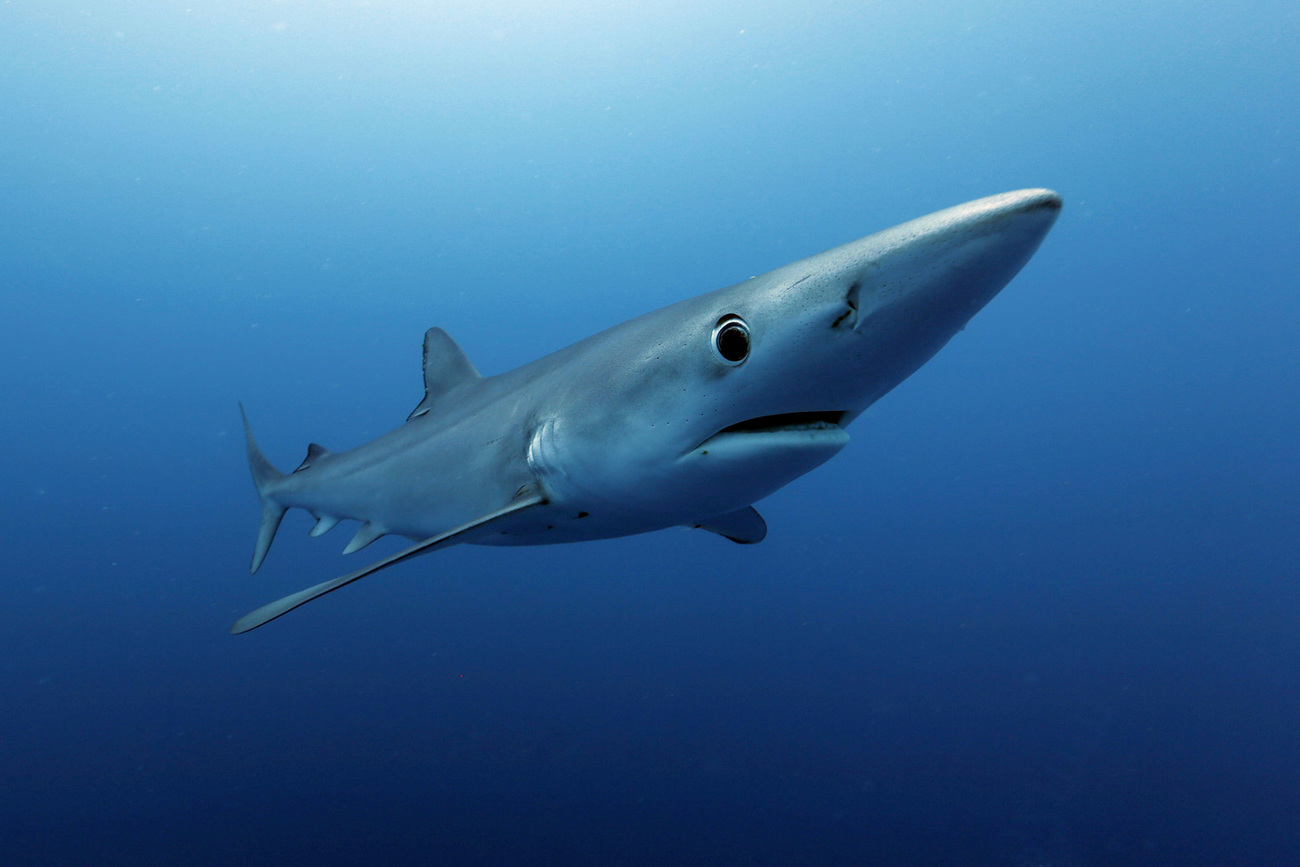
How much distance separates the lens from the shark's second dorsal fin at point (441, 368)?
3.79m

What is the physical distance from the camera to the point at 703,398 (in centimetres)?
169

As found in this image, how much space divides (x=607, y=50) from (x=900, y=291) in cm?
3091

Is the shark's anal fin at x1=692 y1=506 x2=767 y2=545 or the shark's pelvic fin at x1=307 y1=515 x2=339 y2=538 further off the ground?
the shark's pelvic fin at x1=307 y1=515 x2=339 y2=538

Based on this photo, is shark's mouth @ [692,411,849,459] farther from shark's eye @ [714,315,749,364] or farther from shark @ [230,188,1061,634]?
shark's eye @ [714,315,749,364]

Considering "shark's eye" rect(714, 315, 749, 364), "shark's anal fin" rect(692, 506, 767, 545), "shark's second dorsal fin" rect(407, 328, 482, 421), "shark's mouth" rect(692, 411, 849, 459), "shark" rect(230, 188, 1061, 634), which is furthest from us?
"shark's second dorsal fin" rect(407, 328, 482, 421)

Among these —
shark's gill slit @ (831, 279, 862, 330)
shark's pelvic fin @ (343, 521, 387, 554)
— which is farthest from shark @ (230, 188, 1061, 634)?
shark's pelvic fin @ (343, 521, 387, 554)

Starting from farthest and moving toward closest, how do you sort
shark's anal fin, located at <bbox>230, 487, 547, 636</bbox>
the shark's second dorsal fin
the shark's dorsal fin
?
the shark's dorsal fin
the shark's second dorsal fin
shark's anal fin, located at <bbox>230, 487, 547, 636</bbox>

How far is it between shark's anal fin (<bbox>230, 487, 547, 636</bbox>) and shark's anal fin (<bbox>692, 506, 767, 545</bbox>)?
1242 millimetres

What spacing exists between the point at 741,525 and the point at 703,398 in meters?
1.83

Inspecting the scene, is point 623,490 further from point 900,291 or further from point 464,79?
point 464,79

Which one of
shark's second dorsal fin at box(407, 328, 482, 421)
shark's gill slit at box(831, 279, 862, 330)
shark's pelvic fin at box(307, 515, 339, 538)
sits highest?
shark's second dorsal fin at box(407, 328, 482, 421)

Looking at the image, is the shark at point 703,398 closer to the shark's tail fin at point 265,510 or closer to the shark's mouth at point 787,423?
the shark's mouth at point 787,423

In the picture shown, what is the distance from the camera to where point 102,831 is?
6.86m

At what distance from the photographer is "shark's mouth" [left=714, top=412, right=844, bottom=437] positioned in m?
1.74
